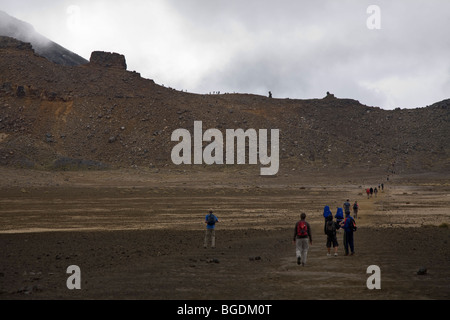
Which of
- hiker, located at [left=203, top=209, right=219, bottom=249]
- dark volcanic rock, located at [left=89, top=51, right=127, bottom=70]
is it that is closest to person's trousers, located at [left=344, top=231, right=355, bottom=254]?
hiker, located at [left=203, top=209, right=219, bottom=249]

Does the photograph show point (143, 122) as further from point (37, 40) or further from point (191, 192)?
point (37, 40)

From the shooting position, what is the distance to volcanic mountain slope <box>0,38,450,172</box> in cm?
7344

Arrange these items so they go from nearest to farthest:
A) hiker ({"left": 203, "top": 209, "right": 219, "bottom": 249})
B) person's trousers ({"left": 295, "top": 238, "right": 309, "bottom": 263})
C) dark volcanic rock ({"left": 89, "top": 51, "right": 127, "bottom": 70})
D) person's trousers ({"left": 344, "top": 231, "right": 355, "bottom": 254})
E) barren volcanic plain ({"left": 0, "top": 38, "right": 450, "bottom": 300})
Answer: barren volcanic plain ({"left": 0, "top": 38, "right": 450, "bottom": 300}), person's trousers ({"left": 295, "top": 238, "right": 309, "bottom": 263}), person's trousers ({"left": 344, "top": 231, "right": 355, "bottom": 254}), hiker ({"left": 203, "top": 209, "right": 219, "bottom": 249}), dark volcanic rock ({"left": 89, "top": 51, "right": 127, "bottom": 70})

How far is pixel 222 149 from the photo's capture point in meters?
74.8

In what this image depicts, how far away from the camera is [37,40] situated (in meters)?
138

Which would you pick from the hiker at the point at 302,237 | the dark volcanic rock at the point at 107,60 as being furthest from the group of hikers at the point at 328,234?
the dark volcanic rock at the point at 107,60

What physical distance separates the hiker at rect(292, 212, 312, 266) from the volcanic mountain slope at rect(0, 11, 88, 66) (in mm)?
123841

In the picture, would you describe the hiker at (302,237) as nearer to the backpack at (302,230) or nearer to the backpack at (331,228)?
the backpack at (302,230)

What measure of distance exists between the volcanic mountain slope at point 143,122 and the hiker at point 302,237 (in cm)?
5575

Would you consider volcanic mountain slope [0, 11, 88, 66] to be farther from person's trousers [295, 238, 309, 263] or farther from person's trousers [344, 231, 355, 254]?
person's trousers [295, 238, 309, 263]

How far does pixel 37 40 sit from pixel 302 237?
139279 mm

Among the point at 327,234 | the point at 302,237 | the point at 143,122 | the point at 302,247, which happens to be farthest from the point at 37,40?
the point at 302,237

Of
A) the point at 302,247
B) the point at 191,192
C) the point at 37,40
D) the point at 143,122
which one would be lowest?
the point at 302,247
